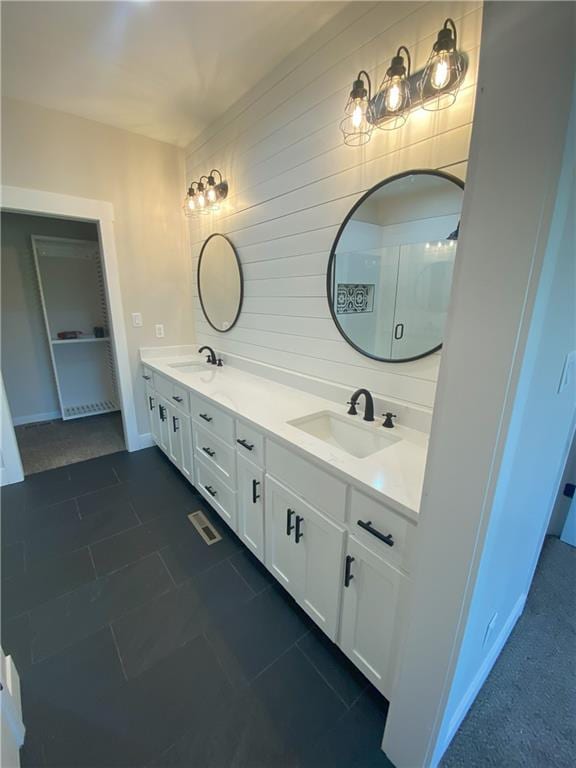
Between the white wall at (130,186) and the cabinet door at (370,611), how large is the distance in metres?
2.57

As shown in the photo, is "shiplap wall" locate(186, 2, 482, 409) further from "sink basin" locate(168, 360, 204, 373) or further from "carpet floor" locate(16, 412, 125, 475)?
"carpet floor" locate(16, 412, 125, 475)

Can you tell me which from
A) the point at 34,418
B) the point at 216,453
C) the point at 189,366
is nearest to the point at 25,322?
→ the point at 34,418

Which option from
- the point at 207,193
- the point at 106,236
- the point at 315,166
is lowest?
the point at 106,236

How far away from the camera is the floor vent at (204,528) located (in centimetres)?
194

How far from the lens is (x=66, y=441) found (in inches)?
128

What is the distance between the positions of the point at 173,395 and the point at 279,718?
1.89m

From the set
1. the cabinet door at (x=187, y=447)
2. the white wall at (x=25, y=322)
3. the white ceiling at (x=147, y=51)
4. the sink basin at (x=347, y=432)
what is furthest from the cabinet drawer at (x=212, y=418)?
the white wall at (x=25, y=322)

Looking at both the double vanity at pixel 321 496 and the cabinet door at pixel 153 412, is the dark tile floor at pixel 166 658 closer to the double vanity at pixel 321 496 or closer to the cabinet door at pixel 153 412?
the double vanity at pixel 321 496

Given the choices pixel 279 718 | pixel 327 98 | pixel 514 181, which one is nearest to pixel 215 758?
pixel 279 718

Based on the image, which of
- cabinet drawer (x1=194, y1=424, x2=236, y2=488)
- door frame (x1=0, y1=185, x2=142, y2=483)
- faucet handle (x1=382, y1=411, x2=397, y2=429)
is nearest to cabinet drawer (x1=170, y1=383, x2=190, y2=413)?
cabinet drawer (x1=194, y1=424, x2=236, y2=488)

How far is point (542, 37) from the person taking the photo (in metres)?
0.49

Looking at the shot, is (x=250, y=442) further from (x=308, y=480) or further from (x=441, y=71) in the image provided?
(x=441, y=71)

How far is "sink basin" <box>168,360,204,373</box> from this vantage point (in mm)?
2757

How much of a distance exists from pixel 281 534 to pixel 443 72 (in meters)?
1.90
